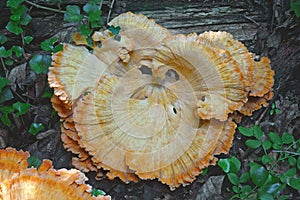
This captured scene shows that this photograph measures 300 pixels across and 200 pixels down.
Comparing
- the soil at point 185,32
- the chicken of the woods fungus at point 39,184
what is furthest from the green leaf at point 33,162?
the chicken of the woods fungus at point 39,184

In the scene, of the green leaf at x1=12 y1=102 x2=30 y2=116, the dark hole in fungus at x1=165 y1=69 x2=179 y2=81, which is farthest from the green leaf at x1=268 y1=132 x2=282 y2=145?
the green leaf at x1=12 y1=102 x2=30 y2=116

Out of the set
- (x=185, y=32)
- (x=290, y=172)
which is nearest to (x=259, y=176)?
(x=290, y=172)

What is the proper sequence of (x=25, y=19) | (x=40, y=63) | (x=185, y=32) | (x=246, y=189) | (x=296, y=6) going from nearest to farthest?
(x=246, y=189), (x=40, y=63), (x=25, y=19), (x=296, y=6), (x=185, y=32)

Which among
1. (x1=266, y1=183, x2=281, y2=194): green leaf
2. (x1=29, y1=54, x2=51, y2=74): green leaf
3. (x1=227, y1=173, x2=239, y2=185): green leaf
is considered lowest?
(x1=227, y1=173, x2=239, y2=185): green leaf

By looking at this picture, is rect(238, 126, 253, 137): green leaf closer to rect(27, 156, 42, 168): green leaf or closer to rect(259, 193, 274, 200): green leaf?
rect(259, 193, 274, 200): green leaf


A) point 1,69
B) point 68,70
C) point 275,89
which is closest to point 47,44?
point 68,70

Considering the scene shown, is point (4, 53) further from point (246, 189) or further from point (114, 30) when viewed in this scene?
point (246, 189)
